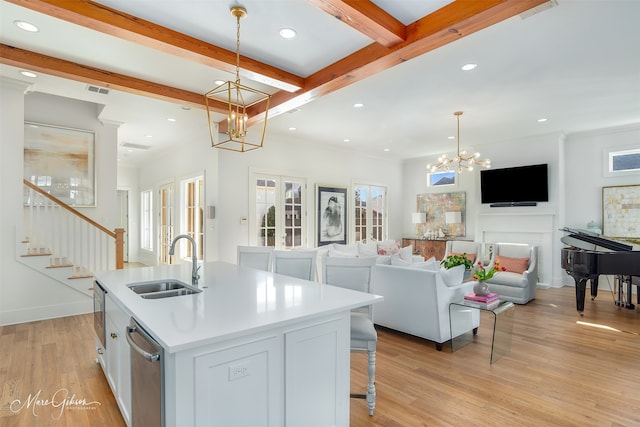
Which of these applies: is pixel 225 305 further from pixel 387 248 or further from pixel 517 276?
pixel 517 276

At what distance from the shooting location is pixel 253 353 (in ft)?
5.02

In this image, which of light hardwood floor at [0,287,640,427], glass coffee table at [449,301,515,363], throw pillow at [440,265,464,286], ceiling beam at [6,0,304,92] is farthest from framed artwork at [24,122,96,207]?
glass coffee table at [449,301,515,363]

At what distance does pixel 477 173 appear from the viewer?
7.51 meters

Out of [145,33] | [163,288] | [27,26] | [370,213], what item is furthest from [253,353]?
[370,213]

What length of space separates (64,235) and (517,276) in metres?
6.91

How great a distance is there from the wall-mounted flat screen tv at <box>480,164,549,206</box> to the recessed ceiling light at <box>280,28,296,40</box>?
5714 millimetres

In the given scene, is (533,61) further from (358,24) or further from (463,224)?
(463,224)

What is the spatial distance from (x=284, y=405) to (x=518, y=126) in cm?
606

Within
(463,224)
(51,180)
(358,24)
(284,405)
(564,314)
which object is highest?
(358,24)

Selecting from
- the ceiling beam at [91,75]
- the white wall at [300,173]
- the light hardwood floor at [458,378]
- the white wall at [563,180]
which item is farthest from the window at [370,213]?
the ceiling beam at [91,75]

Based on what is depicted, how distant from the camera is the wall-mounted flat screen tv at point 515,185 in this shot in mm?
6469

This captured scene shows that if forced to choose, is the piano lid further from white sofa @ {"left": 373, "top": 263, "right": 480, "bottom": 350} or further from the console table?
the console table

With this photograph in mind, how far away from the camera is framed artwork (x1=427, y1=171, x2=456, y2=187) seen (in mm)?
8109

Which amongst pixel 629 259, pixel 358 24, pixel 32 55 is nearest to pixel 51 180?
pixel 32 55
